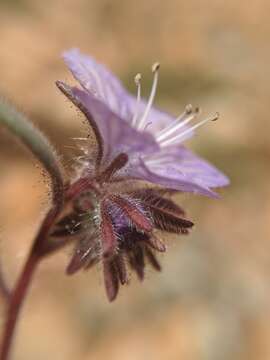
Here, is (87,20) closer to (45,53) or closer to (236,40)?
(45,53)

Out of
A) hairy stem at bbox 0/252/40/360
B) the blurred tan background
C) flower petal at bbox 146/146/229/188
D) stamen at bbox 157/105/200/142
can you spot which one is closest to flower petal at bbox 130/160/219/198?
flower petal at bbox 146/146/229/188

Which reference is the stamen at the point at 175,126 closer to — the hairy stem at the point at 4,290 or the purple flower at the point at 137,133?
the purple flower at the point at 137,133

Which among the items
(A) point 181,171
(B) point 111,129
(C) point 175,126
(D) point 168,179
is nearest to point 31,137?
(B) point 111,129

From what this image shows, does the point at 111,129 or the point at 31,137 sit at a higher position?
the point at 111,129

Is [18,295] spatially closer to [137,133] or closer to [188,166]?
[188,166]

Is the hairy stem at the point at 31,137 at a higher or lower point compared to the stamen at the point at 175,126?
lower

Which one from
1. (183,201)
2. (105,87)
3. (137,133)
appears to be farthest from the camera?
(183,201)

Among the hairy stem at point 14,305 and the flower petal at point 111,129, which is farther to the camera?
the hairy stem at point 14,305

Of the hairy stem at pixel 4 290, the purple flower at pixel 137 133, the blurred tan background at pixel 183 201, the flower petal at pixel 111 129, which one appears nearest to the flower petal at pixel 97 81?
the purple flower at pixel 137 133

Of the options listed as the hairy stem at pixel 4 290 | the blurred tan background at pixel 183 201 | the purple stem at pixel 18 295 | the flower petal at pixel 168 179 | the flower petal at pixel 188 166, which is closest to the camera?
the flower petal at pixel 168 179
